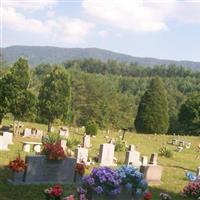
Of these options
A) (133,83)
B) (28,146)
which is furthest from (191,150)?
(133,83)

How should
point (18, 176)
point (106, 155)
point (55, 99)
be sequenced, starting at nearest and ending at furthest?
point (18, 176), point (106, 155), point (55, 99)

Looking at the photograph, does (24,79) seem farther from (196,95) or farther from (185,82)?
(185,82)

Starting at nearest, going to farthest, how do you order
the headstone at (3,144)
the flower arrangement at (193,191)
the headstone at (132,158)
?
the flower arrangement at (193,191), the headstone at (132,158), the headstone at (3,144)

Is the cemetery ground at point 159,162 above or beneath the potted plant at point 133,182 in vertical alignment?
beneath

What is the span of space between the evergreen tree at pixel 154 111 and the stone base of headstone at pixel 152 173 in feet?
125

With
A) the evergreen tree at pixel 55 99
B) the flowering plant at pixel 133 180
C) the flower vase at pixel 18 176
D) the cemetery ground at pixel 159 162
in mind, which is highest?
the evergreen tree at pixel 55 99

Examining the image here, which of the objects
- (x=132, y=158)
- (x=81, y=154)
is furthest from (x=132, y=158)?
(x=81, y=154)

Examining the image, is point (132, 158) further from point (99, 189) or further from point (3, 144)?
point (99, 189)

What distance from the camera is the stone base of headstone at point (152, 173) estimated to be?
19.6 m

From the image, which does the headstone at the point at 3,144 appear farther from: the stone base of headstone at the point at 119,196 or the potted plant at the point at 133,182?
the stone base of headstone at the point at 119,196

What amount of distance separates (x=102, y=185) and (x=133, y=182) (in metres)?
0.98

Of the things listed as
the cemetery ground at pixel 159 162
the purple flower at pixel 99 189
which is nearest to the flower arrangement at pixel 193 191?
the cemetery ground at pixel 159 162

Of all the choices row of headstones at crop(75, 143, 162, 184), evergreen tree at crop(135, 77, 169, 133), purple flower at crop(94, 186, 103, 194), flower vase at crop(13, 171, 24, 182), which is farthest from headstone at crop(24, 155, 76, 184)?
evergreen tree at crop(135, 77, 169, 133)

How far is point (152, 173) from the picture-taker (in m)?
19.8
